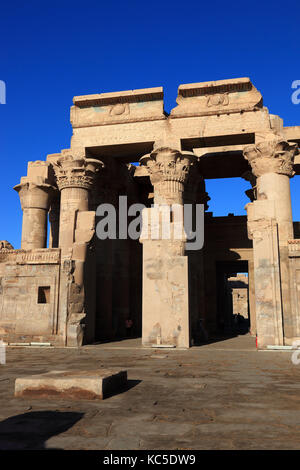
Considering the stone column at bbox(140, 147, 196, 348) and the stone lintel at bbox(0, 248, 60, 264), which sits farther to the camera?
the stone lintel at bbox(0, 248, 60, 264)

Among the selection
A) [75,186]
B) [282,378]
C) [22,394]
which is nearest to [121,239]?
[75,186]

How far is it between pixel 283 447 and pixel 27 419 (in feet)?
7.81

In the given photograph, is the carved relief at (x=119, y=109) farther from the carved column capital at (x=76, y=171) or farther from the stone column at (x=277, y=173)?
the stone column at (x=277, y=173)

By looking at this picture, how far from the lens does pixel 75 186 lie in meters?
15.5

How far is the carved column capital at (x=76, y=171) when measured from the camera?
15.4m

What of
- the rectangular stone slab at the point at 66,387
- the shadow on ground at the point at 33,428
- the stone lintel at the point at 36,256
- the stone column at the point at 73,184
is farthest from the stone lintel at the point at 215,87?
the shadow on ground at the point at 33,428

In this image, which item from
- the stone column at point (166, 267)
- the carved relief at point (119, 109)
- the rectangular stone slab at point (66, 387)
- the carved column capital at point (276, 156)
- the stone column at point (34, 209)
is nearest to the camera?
the rectangular stone slab at point (66, 387)

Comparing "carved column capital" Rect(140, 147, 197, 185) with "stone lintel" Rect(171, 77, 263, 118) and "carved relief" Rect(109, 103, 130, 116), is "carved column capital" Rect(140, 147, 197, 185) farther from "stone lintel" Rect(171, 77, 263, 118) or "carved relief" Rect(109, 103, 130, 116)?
"carved relief" Rect(109, 103, 130, 116)

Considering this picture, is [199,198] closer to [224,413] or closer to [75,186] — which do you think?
[75,186]

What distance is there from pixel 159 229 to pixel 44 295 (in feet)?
16.3

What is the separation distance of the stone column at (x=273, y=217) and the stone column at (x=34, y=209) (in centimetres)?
935

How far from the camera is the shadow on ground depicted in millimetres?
3203

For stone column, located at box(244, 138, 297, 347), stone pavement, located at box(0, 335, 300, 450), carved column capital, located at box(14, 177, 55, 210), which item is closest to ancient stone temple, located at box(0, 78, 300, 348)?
stone column, located at box(244, 138, 297, 347)

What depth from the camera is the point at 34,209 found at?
61.3ft
